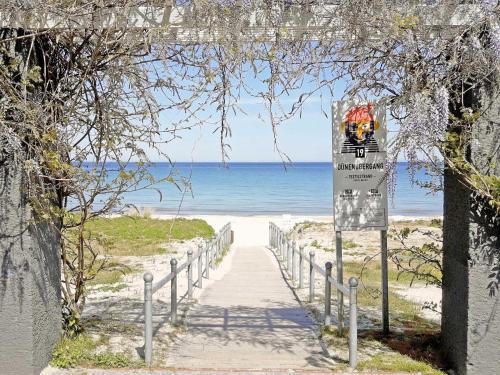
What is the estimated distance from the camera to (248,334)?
6.49m

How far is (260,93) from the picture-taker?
491 cm

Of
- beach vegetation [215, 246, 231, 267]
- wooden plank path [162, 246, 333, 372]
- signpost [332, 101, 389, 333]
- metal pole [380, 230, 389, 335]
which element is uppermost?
signpost [332, 101, 389, 333]

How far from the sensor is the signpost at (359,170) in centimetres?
638

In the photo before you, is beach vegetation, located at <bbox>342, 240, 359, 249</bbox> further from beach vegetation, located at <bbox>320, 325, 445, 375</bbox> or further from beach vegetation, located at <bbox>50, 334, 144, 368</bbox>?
beach vegetation, located at <bbox>50, 334, 144, 368</bbox>

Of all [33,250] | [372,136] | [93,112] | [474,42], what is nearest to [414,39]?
[474,42]

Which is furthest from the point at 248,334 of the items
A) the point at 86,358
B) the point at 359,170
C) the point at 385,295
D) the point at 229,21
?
the point at 229,21

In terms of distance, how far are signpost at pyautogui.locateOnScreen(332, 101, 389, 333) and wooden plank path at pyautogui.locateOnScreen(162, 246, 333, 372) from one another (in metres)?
0.78

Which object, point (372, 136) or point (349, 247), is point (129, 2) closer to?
point (372, 136)

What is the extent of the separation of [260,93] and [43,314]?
267 cm

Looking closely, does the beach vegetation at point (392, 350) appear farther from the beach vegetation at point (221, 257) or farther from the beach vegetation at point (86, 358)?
the beach vegetation at point (221, 257)

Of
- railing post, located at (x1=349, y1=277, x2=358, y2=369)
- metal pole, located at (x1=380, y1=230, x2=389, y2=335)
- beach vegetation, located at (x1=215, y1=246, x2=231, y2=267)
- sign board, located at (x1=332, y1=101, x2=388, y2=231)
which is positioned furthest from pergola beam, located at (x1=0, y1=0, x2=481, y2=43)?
beach vegetation, located at (x1=215, y1=246, x2=231, y2=267)

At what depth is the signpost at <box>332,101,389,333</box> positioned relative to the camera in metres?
6.38

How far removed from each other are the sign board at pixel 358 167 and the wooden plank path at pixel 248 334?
1383 mm

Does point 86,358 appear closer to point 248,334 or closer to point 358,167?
point 248,334
